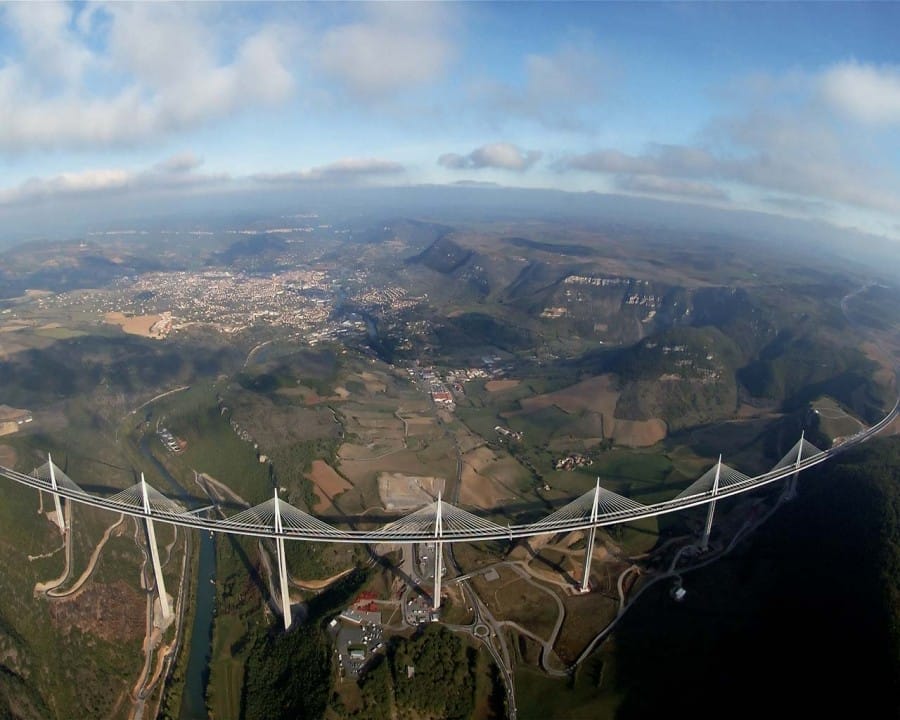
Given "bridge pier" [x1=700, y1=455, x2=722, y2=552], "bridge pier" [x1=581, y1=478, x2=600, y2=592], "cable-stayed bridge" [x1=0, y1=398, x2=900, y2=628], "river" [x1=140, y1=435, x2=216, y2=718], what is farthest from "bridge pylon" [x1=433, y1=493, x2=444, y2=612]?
"bridge pier" [x1=700, y1=455, x2=722, y2=552]

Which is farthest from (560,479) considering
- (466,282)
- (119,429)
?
(466,282)

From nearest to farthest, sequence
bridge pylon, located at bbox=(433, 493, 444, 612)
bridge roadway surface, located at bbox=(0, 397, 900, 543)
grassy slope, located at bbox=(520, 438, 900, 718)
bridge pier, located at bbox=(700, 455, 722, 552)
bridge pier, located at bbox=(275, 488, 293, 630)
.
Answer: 1. grassy slope, located at bbox=(520, 438, 900, 718)
2. bridge pylon, located at bbox=(433, 493, 444, 612)
3. bridge pier, located at bbox=(275, 488, 293, 630)
4. bridge roadway surface, located at bbox=(0, 397, 900, 543)
5. bridge pier, located at bbox=(700, 455, 722, 552)

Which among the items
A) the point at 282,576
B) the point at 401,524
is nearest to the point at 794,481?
the point at 401,524

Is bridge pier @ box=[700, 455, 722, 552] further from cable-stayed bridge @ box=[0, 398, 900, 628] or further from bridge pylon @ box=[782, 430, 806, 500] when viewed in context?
bridge pylon @ box=[782, 430, 806, 500]

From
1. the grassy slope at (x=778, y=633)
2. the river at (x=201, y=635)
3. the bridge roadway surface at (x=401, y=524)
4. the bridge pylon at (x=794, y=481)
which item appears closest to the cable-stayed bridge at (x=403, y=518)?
the bridge roadway surface at (x=401, y=524)

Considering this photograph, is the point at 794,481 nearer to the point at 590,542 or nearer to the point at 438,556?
the point at 590,542

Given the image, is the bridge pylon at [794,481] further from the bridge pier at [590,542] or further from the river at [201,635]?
the river at [201,635]

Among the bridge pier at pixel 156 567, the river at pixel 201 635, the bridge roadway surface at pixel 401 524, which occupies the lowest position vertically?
the river at pixel 201 635

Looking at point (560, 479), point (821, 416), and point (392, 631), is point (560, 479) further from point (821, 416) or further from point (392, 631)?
point (821, 416)
